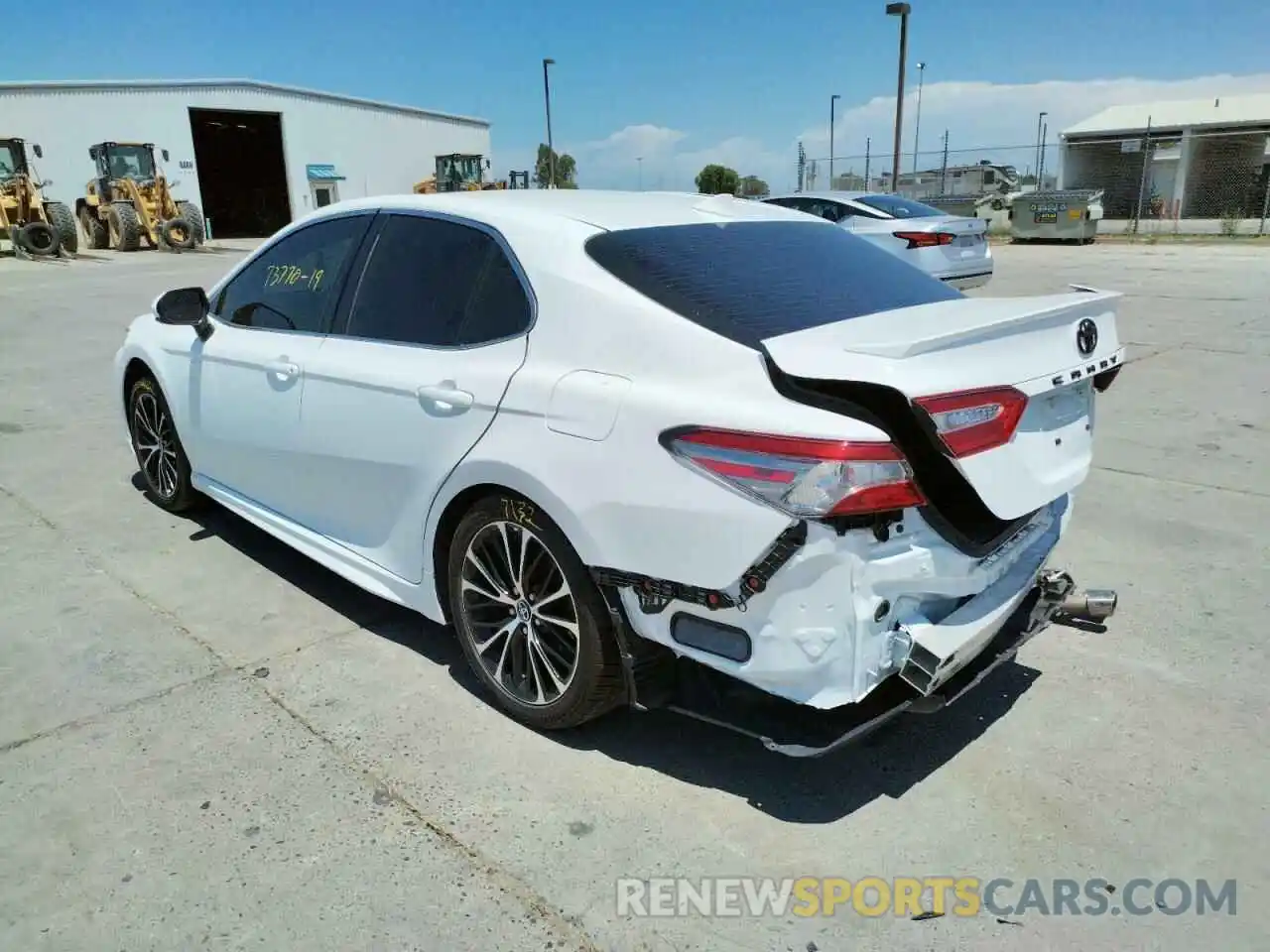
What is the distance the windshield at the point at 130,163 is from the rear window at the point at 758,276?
94.5ft

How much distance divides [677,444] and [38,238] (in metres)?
26.5

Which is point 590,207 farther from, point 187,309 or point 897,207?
point 897,207

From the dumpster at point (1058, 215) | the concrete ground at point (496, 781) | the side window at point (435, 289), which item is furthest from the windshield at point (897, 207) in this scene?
the dumpster at point (1058, 215)

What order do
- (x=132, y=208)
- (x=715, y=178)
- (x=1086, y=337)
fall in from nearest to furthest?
1. (x=1086, y=337)
2. (x=132, y=208)
3. (x=715, y=178)

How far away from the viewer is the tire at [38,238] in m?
23.3

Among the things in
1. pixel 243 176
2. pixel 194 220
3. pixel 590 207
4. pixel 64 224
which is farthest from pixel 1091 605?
pixel 243 176

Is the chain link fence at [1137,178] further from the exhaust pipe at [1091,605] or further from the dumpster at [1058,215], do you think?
the exhaust pipe at [1091,605]

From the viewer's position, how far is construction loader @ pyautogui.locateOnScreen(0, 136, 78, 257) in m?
23.5

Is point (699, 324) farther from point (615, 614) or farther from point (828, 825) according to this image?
point (828, 825)

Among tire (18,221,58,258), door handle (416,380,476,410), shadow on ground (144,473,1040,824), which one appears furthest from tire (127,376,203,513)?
tire (18,221,58,258)

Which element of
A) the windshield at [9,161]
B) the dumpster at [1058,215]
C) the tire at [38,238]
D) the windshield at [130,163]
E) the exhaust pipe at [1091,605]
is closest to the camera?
the exhaust pipe at [1091,605]

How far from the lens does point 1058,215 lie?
79.8ft

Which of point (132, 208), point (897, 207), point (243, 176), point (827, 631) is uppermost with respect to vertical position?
point (243, 176)

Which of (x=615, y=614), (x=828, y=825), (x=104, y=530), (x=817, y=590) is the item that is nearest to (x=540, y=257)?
(x=615, y=614)
